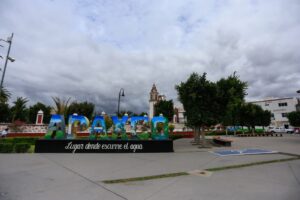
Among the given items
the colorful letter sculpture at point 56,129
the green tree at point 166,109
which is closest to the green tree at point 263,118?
the green tree at point 166,109

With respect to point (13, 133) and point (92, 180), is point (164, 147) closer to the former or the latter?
point (92, 180)

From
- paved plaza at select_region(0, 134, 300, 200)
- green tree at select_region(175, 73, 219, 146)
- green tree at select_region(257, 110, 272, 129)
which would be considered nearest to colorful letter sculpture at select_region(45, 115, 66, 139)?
paved plaza at select_region(0, 134, 300, 200)

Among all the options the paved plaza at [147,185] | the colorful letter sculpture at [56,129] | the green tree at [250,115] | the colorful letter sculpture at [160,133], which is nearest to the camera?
the paved plaza at [147,185]

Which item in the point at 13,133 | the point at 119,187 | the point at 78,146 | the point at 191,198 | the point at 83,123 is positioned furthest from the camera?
the point at 13,133

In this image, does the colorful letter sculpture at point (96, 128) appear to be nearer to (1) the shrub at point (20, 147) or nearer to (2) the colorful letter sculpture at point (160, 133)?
(2) the colorful letter sculpture at point (160, 133)

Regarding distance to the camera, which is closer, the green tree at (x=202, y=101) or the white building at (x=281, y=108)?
the green tree at (x=202, y=101)

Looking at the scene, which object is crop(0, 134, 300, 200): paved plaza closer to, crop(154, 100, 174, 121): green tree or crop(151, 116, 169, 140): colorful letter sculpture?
crop(151, 116, 169, 140): colorful letter sculpture

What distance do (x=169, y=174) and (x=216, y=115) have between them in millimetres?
12092

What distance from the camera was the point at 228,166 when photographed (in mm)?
9555

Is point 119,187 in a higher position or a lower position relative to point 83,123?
lower

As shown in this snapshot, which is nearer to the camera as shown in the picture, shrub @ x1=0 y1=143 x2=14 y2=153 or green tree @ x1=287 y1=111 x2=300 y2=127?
shrub @ x1=0 y1=143 x2=14 y2=153

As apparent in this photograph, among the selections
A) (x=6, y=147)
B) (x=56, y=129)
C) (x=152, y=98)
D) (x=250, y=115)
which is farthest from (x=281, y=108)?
(x=6, y=147)

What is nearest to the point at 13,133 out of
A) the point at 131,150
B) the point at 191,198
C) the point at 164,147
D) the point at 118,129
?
the point at 118,129

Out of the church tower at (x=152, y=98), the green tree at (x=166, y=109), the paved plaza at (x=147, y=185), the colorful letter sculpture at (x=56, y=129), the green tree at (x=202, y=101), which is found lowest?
the paved plaza at (x=147, y=185)
